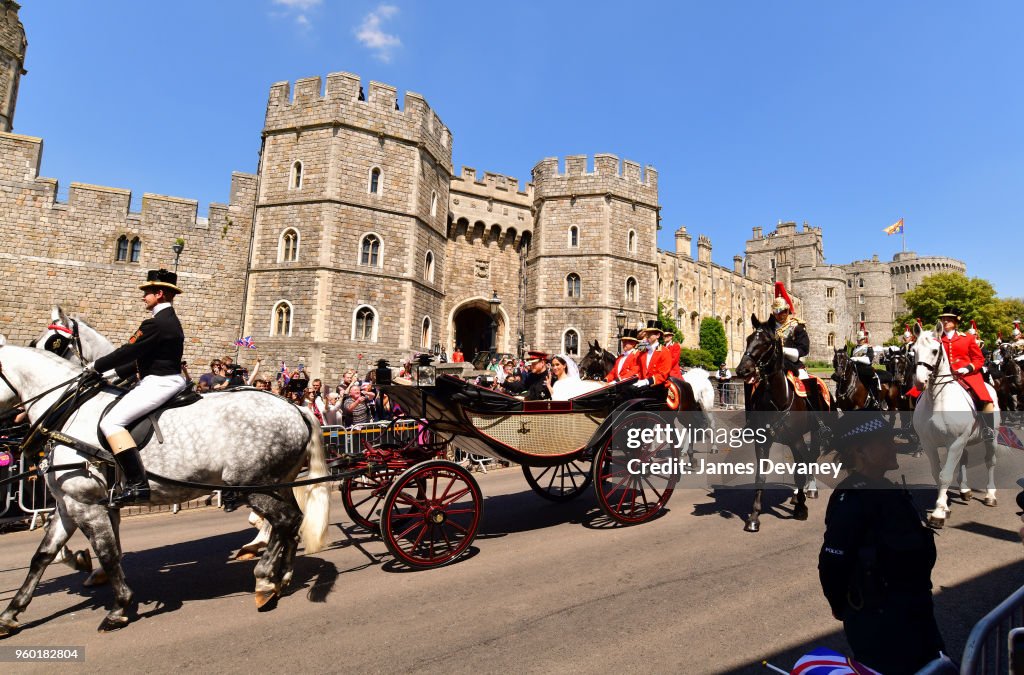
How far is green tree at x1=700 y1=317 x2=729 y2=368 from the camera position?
42406mm

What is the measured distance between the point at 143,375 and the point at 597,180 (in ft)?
84.2

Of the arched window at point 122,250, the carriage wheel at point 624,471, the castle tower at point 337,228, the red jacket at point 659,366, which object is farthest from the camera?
the castle tower at point 337,228

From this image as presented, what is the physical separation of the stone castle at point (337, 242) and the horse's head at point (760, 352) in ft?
47.1

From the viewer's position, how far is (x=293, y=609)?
13.1 ft

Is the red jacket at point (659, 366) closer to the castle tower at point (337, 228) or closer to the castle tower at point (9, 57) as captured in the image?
the castle tower at point (337, 228)

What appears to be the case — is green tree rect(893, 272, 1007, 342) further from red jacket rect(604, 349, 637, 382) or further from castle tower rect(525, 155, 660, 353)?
red jacket rect(604, 349, 637, 382)

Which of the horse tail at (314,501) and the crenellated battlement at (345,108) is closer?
the horse tail at (314,501)

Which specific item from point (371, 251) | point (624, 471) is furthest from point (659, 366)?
point (371, 251)

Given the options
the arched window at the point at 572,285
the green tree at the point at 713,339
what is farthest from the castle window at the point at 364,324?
the green tree at the point at 713,339

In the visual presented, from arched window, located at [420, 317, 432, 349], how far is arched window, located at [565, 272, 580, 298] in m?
7.78

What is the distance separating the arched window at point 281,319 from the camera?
20.5 meters

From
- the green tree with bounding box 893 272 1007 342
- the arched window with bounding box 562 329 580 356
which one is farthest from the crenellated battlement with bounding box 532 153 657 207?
the green tree with bounding box 893 272 1007 342

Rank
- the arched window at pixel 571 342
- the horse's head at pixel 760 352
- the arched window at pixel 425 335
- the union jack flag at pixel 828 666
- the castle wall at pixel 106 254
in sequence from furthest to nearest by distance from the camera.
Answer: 1. the arched window at pixel 571 342
2. the arched window at pixel 425 335
3. the castle wall at pixel 106 254
4. the horse's head at pixel 760 352
5. the union jack flag at pixel 828 666

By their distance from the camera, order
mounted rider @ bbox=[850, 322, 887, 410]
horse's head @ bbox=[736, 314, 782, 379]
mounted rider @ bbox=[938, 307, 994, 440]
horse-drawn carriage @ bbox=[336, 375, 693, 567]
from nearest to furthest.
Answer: horse-drawn carriage @ bbox=[336, 375, 693, 567] → horse's head @ bbox=[736, 314, 782, 379] → mounted rider @ bbox=[938, 307, 994, 440] → mounted rider @ bbox=[850, 322, 887, 410]
